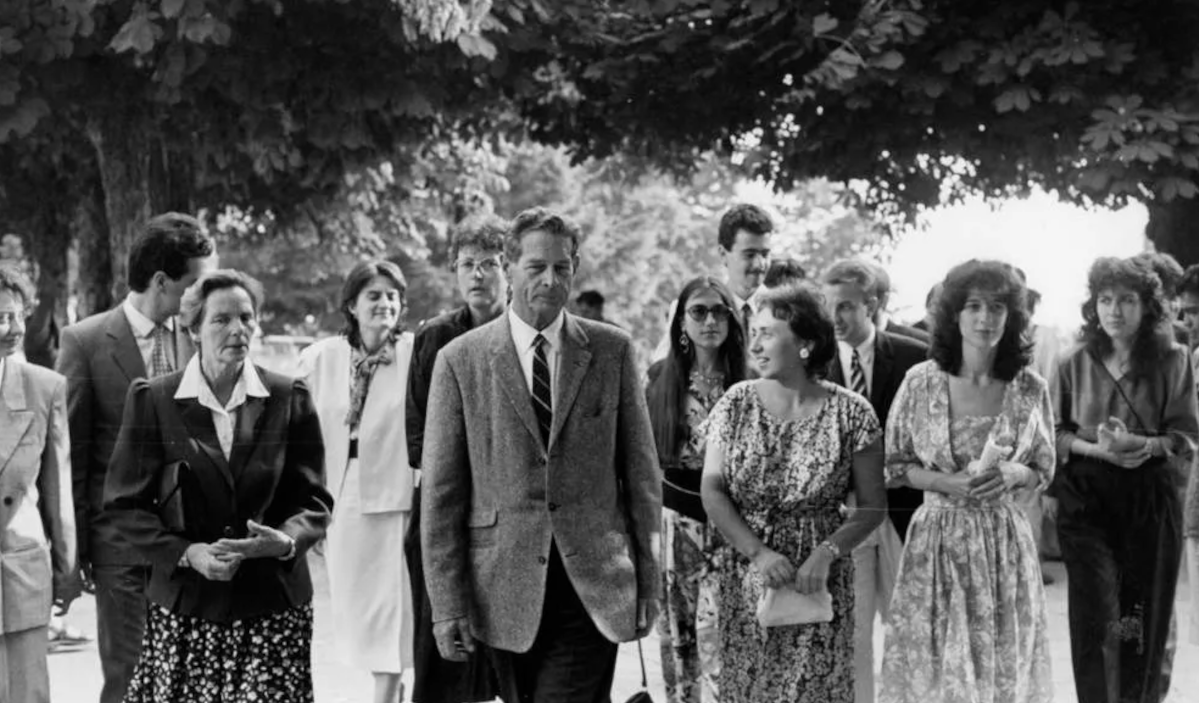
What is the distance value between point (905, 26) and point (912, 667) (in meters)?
8.31

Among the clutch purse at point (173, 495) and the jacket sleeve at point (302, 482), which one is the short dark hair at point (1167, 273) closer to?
the jacket sleeve at point (302, 482)

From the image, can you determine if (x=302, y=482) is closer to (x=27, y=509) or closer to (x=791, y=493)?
(x=27, y=509)

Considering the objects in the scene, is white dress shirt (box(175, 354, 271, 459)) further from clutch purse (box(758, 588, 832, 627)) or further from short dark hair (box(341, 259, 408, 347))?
short dark hair (box(341, 259, 408, 347))

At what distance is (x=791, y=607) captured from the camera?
798 cm

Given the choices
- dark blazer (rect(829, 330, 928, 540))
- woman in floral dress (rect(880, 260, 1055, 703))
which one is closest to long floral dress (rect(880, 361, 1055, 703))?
woman in floral dress (rect(880, 260, 1055, 703))

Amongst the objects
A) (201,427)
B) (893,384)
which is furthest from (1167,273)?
(201,427)

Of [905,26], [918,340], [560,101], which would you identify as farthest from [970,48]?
[918,340]

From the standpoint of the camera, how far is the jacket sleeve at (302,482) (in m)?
7.55

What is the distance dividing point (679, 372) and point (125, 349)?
2300 mm

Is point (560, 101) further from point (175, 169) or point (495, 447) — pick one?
point (495, 447)

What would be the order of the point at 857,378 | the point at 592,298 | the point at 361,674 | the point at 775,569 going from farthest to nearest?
the point at 592,298, the point at 361,674, the point at 857,378, the point at 775,569

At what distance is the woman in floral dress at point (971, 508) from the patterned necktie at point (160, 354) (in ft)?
9.66

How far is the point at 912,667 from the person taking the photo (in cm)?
870

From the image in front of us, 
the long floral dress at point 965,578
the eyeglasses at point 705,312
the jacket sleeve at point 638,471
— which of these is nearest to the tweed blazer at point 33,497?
the jacket sleeve at point 638,471
